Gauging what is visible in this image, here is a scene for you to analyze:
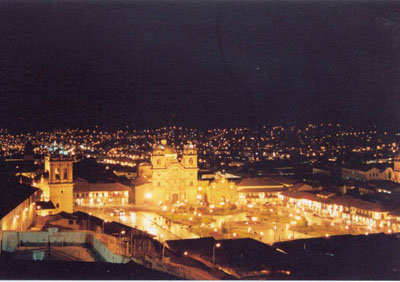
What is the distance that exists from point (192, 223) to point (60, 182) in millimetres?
4448

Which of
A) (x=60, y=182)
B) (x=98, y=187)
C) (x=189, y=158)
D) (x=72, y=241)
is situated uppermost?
(x=189, y=158)

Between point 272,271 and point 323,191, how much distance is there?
11032 millimetres

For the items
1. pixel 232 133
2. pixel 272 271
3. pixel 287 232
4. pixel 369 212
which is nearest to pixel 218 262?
pixel 272 271

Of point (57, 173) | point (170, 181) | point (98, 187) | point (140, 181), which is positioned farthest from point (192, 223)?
point (98, 187)

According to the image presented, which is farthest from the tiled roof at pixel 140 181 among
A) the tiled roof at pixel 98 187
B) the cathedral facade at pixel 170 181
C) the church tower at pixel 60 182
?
the church tower at pixel 60 182

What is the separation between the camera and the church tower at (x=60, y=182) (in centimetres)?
1535

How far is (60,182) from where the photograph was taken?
15430 millimetres

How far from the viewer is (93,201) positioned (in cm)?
1889

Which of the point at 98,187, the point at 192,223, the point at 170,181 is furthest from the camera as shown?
the point at 170,181

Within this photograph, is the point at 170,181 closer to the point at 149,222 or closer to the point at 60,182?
the point at 149,222

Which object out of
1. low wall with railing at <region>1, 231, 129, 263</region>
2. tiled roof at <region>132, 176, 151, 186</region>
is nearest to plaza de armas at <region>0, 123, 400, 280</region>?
low wall with railing at <region>1, 231, 129, 263</region>

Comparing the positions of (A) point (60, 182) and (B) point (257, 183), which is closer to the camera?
(A) point (60, 182)

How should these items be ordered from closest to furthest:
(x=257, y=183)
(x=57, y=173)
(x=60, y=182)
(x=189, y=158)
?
1. (x=60, y=182)
2. (x=57, y=173)
3. (x=257, y=183)
4. (x=189, y=158)

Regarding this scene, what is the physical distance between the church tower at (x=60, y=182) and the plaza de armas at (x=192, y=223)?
0.11ft
